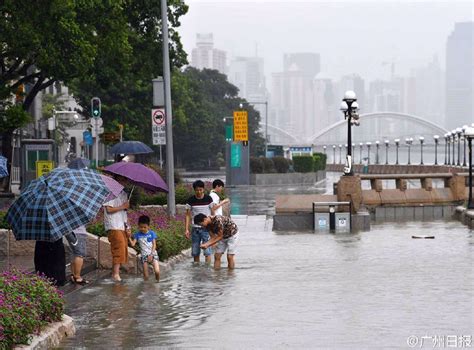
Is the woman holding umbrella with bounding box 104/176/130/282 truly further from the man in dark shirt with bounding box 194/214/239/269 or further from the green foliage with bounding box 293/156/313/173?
the green foliage with bounding box 293/156/313/173

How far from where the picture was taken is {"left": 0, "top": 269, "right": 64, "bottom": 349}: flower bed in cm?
1034

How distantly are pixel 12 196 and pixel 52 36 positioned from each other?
599 cm

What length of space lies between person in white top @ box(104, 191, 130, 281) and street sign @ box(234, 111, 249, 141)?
169 ft

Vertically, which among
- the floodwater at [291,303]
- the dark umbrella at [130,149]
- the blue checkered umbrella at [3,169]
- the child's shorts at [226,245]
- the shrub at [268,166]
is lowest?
the floodwater at [291,303]

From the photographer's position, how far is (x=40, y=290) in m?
11.9

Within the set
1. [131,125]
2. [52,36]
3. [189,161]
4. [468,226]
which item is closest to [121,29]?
[52,36]

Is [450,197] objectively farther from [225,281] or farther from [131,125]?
[131,125]

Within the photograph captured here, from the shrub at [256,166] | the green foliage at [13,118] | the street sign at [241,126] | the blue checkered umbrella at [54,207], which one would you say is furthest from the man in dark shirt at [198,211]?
the shrub at [256,166]

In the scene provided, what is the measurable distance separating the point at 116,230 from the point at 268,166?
59052 millimetres

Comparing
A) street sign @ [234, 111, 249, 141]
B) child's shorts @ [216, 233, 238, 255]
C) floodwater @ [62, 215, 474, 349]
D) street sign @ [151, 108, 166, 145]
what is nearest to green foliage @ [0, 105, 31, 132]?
street sign @ [151, 108, 166, 145]

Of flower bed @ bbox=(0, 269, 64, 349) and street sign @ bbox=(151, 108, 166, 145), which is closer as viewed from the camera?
flower bed @ bbox=(0, 269, 64, 349)

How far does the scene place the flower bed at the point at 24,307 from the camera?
407 inches

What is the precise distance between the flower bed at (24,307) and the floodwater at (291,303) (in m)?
0.48

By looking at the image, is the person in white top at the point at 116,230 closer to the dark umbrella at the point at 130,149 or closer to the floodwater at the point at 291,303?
the floodwater at the point at 291,303
